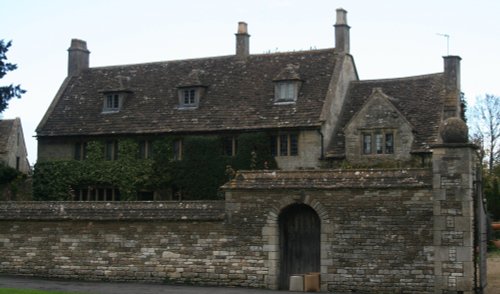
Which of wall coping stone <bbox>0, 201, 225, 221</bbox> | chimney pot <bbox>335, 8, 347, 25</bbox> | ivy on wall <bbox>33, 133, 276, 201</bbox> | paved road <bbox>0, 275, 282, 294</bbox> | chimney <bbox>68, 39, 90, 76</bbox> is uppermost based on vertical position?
chimney pot <bbox>335, 8, 347, 25</bbox>

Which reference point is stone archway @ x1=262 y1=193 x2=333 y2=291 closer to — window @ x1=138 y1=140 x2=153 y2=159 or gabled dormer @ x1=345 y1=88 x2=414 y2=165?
gabled dormer @ x1=345 y1=88 x2=414 y2=165

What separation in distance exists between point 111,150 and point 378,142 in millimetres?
14526

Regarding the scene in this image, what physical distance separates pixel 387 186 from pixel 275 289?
5.24 metres

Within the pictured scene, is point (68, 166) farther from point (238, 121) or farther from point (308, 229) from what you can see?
point (308, 229)

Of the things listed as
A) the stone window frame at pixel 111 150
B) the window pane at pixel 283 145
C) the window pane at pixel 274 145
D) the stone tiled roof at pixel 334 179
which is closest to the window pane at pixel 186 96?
the stone window frame at pixel 111 150

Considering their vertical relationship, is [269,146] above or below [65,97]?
below

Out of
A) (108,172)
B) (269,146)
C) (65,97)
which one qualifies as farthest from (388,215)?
(65,97)

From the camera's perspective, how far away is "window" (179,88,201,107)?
4156cm

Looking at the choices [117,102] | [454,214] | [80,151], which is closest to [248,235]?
[454,214]

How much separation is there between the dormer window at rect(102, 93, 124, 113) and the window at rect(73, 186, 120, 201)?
447cm

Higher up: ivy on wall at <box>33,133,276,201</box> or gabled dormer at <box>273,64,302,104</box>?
gabled dormer at <box>273,64,302,104</box>

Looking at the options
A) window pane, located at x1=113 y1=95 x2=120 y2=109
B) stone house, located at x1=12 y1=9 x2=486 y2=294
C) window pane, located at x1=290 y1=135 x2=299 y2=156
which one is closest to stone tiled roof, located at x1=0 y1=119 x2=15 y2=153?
window pane, located at x1=113 y1=95 x2=120 y2=109

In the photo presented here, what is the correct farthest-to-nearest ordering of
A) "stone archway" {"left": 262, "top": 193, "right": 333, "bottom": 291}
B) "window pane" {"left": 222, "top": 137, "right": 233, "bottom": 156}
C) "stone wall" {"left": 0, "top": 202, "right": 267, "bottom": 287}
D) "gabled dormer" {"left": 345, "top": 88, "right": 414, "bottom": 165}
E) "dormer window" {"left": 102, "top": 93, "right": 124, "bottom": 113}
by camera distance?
"dormer window" {"left": 102, "top": 93, "right": 124, "bottom": 113}, "window pane" {"left": 222, "top": 137, "right": 233, "bottom": 156}, "gabled dormer" {"left": 345, "top": 88, "right": 414, "bottom": 165}, "stone wall" {"left": 0, "top": 202, "right": 267, "bottom": 287}, "stone archway" {"left": 262, "top": 193, "right": 333, "bottom": 291}

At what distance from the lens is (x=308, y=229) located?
26.8 m
